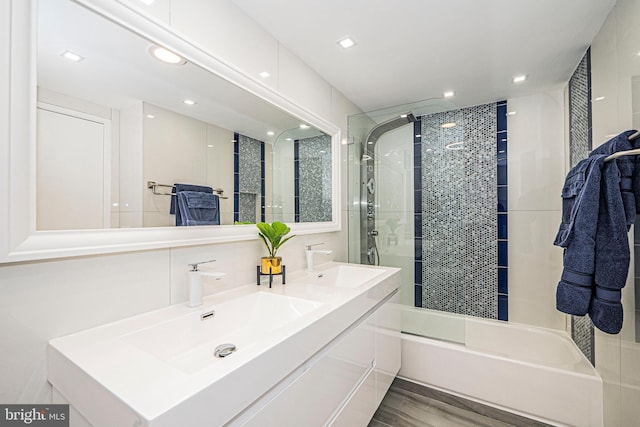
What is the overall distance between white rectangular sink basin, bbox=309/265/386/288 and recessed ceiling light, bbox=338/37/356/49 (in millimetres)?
1497

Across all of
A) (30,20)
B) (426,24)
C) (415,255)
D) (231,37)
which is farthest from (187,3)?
(415,255)

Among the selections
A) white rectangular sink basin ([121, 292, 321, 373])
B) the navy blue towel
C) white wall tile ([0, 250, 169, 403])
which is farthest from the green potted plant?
the navy blue towel

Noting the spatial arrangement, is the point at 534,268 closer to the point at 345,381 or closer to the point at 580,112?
the point at 580,112

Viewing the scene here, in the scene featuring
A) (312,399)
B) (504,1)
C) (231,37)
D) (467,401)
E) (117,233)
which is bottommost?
(467,401)

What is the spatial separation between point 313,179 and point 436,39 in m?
1.20

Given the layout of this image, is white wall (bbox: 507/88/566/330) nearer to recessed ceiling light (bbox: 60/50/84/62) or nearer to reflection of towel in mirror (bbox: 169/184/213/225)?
reflection of towel in mirror (bbox: 169/184/213/225)

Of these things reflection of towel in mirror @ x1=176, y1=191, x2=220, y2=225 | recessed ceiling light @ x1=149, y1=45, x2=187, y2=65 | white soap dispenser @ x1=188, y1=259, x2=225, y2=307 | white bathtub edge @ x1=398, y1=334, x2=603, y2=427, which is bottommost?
white bathtub edge @ x1=398, y1=334, x2=603, y2=427

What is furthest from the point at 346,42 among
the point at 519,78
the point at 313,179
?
the point at 519,78

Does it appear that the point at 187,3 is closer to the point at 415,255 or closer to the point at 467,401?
the point at 415,255

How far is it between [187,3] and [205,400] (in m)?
1.46

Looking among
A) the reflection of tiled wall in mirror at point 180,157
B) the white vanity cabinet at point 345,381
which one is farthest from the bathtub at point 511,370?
the reflection of tiled wall in mirror at point 180,157

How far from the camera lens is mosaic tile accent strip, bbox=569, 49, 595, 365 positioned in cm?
192

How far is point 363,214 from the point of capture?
262 centimetres

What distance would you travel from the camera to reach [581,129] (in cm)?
211
